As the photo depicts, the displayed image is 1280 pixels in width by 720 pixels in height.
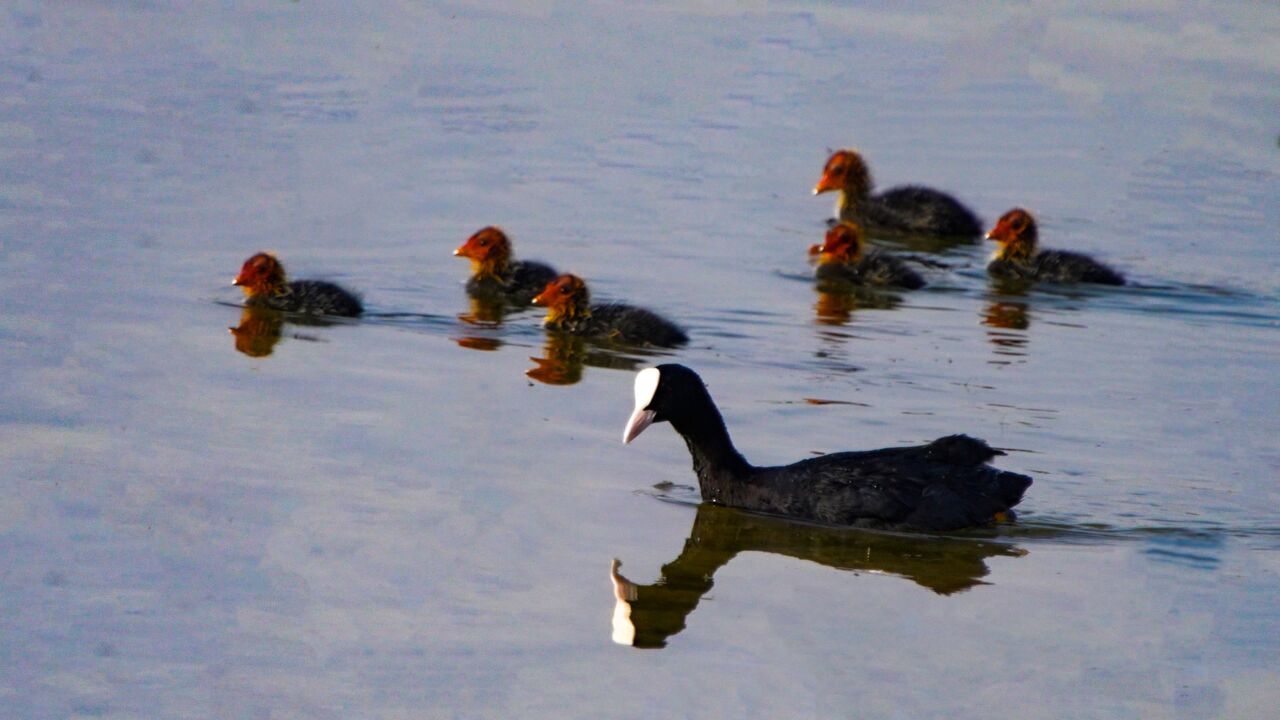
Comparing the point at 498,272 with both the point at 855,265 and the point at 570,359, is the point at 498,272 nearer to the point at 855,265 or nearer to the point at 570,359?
the point at 570,359

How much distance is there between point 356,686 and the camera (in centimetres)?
579

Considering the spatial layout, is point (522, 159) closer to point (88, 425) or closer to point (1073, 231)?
point (1073, 231)

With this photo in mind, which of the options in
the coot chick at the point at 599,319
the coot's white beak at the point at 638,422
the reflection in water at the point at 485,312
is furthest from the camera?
the reflection in water at the point at 485,312

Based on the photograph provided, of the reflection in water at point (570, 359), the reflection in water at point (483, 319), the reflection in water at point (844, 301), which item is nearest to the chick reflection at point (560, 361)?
the reflection in water at point (570, 359)

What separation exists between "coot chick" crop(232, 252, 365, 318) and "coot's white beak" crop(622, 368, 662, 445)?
3.70 m

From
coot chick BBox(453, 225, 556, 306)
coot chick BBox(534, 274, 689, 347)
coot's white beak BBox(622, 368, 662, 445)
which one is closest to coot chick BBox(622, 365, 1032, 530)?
coot's white beak BBox(622, 368, 662, 445)

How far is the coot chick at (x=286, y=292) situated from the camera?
36.7 ft

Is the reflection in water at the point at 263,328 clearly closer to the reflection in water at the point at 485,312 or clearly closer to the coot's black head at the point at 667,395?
the reflection in water at the point at 485,312

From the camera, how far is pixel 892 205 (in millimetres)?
14914

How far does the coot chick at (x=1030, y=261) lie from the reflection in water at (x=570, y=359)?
335 cm

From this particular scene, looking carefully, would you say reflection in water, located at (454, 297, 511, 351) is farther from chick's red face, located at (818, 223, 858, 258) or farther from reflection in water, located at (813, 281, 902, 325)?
chick's red face, located at (818, 223, 858, 258)

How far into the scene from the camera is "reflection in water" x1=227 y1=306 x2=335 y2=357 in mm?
10414

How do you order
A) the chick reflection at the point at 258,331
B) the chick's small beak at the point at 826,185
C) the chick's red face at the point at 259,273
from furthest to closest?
the chick's small beak at the point at 826,185
the chick's red face at the point at 259,273
the chick reflection at the point at 258,331

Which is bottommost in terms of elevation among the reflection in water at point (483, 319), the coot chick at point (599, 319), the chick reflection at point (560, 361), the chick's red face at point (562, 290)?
the chick reflection at point (560, 361)
